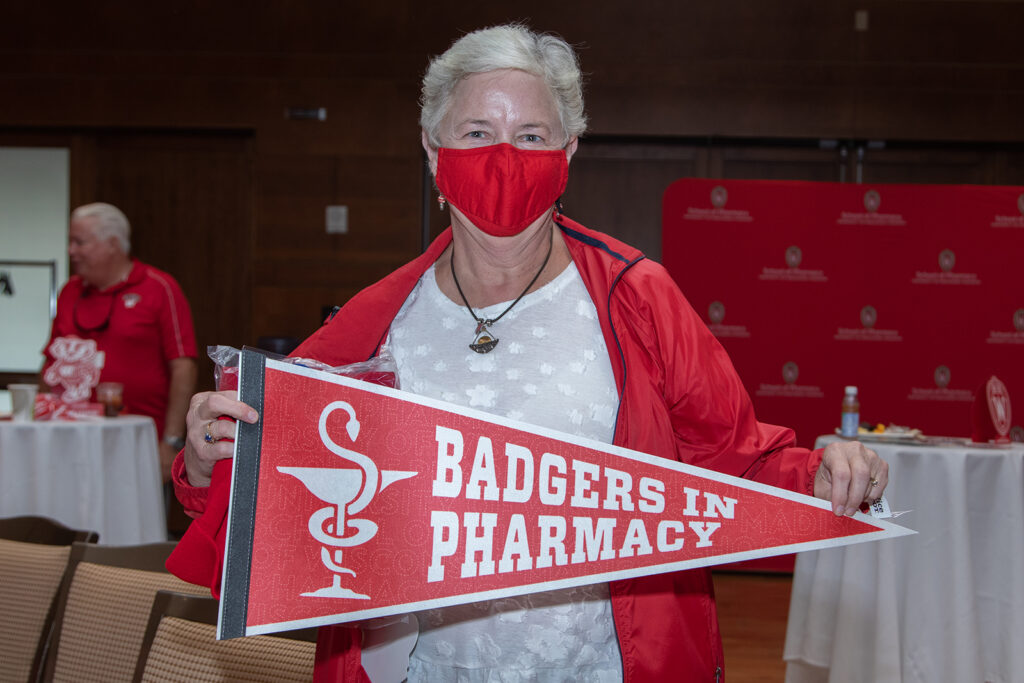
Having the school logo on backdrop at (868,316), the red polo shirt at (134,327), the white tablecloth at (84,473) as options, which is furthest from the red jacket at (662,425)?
the school logo on backdrop at (868,316)

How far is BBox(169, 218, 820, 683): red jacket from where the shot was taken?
118cm

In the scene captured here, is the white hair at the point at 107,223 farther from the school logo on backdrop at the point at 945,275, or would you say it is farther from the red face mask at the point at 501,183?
the school logo on backdrop at the point at 945,275

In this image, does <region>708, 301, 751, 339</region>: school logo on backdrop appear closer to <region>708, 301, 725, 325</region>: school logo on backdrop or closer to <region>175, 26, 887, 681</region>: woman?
<region>708, 301, 725, 325</region>: school logo on backdrop

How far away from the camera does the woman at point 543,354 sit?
3.91 ft

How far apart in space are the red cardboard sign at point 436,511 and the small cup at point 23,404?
10.5 ft

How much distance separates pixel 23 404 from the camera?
373 centimetres

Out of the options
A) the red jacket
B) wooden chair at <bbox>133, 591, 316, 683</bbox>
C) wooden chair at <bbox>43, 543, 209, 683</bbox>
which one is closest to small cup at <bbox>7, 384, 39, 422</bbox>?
wooden chair at <bbox>43, 543, 209, 683</bbox>

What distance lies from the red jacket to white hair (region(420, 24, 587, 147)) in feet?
0.72

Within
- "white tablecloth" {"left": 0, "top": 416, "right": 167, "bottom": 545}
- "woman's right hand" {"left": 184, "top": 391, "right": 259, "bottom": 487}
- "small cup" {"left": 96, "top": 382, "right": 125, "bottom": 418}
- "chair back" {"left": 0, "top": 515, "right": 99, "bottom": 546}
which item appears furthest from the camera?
"small cup" {"left": 96, "top": 382, "right": 125, "bottom": 418}

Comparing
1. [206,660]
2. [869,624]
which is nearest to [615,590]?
[206,660]

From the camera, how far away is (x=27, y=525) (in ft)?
Answer: 7.47

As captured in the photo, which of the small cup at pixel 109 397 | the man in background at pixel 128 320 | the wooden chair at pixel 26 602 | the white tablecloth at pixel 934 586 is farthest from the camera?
the man in background at pixel 128 320

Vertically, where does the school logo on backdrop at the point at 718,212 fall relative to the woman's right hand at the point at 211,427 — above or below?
above

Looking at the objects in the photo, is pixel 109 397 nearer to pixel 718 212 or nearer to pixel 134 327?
pixel 134 327
